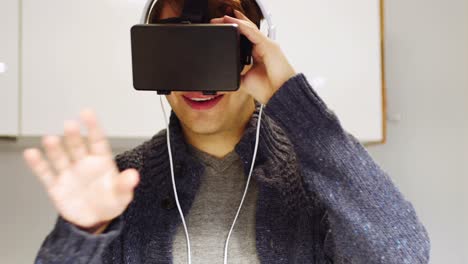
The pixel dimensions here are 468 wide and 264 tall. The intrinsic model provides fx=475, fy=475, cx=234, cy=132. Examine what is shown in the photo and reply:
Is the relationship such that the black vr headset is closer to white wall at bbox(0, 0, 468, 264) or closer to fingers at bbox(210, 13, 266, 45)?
fingers at bbox(210, 13, 266, 45)

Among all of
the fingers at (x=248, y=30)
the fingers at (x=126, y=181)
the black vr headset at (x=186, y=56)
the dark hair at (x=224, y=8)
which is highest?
the dark hair at (x=224, y=8)

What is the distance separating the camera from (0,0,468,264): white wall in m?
1.31

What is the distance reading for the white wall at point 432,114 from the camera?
131 cm

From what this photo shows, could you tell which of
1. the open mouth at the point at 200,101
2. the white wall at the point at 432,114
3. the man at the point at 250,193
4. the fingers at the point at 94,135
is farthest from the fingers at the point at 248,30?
the white wall at the point at 432,114

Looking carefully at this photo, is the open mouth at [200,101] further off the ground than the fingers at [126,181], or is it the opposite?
the open mouth at [200,101]

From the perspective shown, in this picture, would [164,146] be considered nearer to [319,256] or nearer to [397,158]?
[319,256]

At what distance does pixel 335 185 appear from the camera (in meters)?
0.55

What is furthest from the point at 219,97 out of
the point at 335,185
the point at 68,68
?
the point at 68,68

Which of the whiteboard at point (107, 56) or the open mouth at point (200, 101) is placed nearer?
the open mouth at point (200, 101)

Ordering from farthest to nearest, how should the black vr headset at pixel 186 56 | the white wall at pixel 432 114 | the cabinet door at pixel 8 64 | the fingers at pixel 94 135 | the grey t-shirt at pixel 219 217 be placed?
1. the white wall at pixel 432 114
2. the cabinet door at pixel 8 64
3. the grey t-shirt at pixel 219 217
4. the black vr headset at pixel 186 56
5. the fingers at pixel 94 135

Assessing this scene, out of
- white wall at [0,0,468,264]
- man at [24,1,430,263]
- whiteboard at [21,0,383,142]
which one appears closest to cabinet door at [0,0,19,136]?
whiteboard at [21,0,383,142]

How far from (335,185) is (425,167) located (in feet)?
2.85

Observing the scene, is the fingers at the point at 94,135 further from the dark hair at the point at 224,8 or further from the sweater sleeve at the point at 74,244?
the dark hair at the point at 224,8

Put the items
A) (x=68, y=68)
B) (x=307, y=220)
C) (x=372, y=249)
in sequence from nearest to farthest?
(x=372, y=249), (x=307, y=220), (x=68, y=68)
